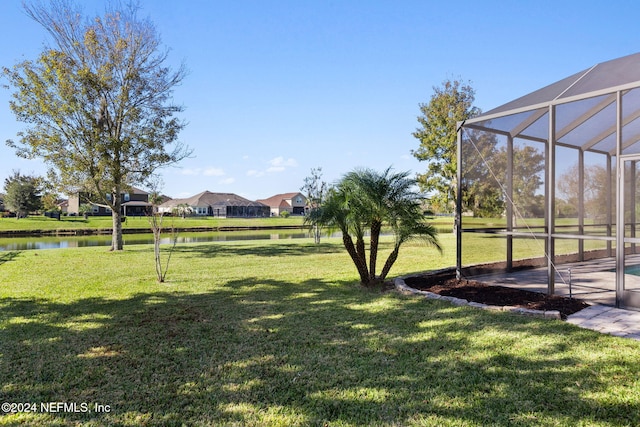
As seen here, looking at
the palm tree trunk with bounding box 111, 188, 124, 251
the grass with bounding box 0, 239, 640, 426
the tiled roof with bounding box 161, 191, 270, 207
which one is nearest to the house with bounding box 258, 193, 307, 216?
the tiled roof with bounding box 161, 191, 270, 207

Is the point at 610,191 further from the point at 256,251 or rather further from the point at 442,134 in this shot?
the point at 442,134

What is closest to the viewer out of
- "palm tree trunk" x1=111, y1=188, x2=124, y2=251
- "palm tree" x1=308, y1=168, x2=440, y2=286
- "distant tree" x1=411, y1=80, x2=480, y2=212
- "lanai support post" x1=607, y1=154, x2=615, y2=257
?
"palm tree" x1=308, y1=168, x2=440, y2=286

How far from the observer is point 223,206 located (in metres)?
65.2

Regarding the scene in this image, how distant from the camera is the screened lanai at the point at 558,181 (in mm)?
5770

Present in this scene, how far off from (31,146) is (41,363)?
1263 centimetres

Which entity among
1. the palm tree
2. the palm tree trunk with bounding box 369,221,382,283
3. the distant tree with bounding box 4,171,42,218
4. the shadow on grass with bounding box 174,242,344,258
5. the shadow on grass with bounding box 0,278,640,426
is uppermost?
the distant tree with bounding box 4,171,42,218

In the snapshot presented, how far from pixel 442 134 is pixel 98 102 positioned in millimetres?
17714

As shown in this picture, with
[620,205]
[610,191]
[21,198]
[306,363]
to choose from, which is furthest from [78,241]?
[620,205]

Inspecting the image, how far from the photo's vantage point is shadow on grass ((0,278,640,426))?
2770 mm

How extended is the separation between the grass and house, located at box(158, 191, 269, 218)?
59.5 metres

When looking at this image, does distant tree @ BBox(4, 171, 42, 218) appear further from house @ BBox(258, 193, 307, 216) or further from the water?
house @ BBox(258, 193, 307, 216)

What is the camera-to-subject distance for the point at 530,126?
7.15 meters

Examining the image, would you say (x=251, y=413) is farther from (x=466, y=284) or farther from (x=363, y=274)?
(x=466, y=284)

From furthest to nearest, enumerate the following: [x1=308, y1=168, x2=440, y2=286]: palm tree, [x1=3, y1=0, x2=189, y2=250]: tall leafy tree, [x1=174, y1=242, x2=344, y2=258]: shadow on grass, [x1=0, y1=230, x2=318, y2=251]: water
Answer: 1. [x1=0, y1=230, x2=318, y2=251]: water
2. [x1=174, y1=242, x2=344, y2=258]: shadow on grass
3. [x1=3, y1=0, x2=189, y2=250]: tall leafy tree
4. [x1=308, y1=168, x2=440, y2=286]: palm tree
